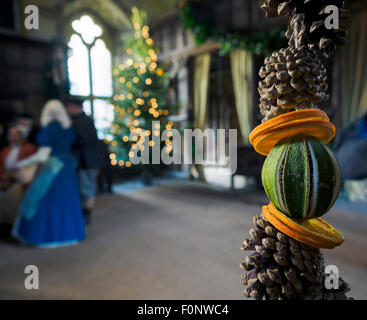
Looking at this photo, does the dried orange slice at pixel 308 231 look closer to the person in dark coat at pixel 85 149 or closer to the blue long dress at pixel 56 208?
the person in dark coat at pixel 85 149

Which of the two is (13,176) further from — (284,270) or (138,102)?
(284,270)

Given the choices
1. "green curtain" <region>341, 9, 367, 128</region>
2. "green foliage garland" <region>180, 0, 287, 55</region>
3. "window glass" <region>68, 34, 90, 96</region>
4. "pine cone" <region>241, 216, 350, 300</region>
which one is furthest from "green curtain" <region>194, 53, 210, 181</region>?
"pine cone" <region>241, 216, 350, 300</region>

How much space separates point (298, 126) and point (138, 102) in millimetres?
5226

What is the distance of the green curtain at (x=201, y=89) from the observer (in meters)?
5.88

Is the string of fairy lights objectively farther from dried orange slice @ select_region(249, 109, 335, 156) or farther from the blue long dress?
dried orange slice @ select_region(249, 109, 335, 156)

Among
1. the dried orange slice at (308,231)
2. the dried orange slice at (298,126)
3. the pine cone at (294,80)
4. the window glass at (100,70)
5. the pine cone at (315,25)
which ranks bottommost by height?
the dried orange slice at (308,231)

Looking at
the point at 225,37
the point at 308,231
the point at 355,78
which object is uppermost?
the point at 225,37

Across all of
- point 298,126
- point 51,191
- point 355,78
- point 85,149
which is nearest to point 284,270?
point 298,126

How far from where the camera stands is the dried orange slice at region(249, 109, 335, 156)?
15.7 inches

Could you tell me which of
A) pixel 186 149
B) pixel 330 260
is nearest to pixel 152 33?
pixel 186 149

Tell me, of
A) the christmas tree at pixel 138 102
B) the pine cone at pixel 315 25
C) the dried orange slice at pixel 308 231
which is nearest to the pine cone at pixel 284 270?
the dried orange slice at pixel 308 231

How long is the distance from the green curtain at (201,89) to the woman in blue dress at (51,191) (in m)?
3.54

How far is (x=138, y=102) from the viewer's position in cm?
540
